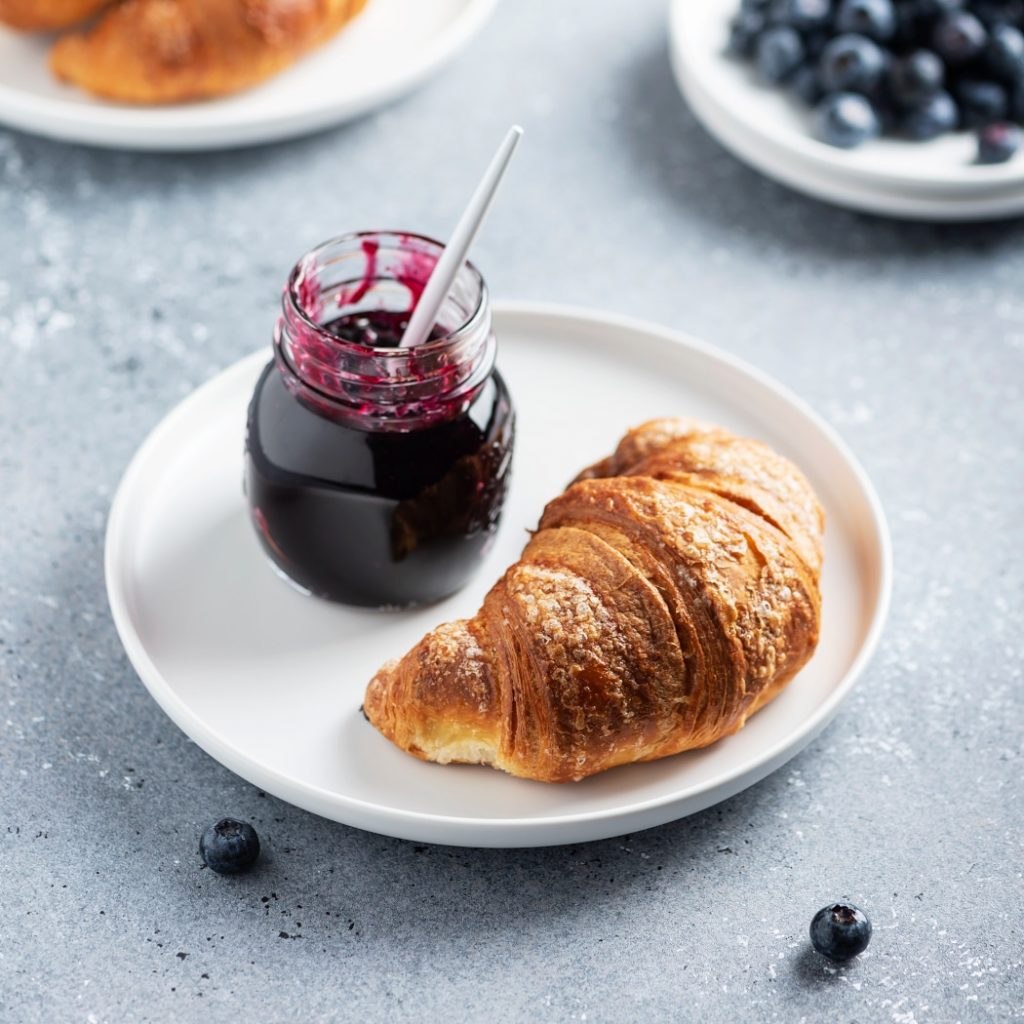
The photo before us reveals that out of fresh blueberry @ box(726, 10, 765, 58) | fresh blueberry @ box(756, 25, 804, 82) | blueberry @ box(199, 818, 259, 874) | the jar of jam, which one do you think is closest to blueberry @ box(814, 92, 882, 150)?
fresh blueberry @ box(756, 25, 804, 82)

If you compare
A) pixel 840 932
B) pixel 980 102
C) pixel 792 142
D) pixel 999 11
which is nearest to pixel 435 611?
pixel 840 932

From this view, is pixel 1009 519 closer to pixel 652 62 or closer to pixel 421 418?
pixel 421 418

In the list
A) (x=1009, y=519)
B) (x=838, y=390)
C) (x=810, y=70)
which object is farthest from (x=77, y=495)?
(x=810, y=70)

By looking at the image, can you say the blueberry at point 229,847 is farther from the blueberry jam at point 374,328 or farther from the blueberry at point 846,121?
the blueberry at point 846,121

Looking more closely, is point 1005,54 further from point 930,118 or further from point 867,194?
point 867,194

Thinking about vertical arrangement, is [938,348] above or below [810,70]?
below

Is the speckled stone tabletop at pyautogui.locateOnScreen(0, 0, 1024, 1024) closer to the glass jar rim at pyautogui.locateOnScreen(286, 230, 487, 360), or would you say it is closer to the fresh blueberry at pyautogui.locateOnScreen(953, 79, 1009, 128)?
the fresh blueberry at pyautogui.locateOnScreen(953, 79, 1009, 128)
